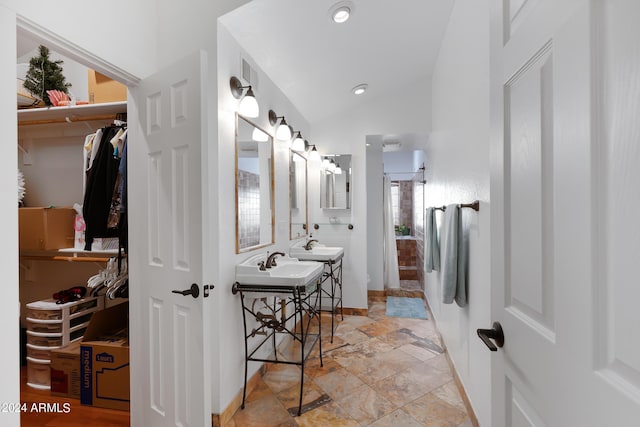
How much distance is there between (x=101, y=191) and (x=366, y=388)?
2354 millimetres

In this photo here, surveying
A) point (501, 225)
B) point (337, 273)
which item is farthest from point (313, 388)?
point (501, 225)

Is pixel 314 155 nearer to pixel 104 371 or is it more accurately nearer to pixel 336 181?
pixel 336 181

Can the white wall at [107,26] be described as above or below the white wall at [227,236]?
above

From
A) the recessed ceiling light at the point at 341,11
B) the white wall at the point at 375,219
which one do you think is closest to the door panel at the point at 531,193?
the recessed ceiling light at the point at 341,11

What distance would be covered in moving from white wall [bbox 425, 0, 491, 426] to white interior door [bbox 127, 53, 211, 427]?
4.79 ft

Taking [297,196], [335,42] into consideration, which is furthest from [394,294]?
[335,42]

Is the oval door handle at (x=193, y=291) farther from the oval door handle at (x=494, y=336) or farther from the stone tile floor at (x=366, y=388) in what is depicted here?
the oval door handle at (x=494, y=336)

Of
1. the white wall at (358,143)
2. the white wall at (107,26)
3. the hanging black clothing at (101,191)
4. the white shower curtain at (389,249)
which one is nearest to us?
the white wall at (107,26)

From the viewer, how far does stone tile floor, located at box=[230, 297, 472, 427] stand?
1999mm

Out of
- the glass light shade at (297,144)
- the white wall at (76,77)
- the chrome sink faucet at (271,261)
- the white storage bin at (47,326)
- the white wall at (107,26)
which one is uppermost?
the white wall at (76,77)

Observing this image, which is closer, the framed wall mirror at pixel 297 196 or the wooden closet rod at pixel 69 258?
the wooden closet rod at pixel 69 258

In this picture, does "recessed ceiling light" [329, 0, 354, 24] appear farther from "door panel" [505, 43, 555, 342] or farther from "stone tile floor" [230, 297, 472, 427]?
"stone tile floor" [230, 297, 472, 427]

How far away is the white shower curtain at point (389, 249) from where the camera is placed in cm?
484

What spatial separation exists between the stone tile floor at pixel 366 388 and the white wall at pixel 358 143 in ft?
2.90
